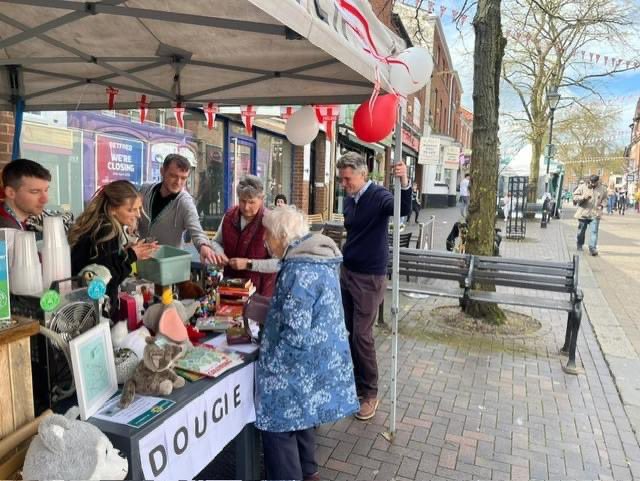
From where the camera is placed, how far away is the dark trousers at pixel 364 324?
3.23 meters

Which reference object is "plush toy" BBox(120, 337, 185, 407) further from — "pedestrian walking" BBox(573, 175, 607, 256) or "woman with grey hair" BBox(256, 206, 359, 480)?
"pedestrian walking" BBox(573, 175, 607, 256)

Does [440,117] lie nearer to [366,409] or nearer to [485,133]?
[485,133]

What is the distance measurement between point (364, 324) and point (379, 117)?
1400 millimetres

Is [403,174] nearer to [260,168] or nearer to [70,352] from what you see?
[70,352]

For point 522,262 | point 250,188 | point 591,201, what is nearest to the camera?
point 250,188

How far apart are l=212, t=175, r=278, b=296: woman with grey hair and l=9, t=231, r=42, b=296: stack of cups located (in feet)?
4.34

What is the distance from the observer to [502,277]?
509cm

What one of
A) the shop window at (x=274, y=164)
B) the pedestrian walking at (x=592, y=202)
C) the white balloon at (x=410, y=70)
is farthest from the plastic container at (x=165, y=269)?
the pedestrian walking at (x=592, y=202)

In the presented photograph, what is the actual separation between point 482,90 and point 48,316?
5192 mm

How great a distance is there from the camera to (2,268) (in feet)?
4.64

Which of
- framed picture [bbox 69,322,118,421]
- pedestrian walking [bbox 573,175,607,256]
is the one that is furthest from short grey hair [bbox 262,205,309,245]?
pedestrian walking [bbox 573,175,607,256]

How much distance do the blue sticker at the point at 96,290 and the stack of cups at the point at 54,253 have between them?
0.51 feet

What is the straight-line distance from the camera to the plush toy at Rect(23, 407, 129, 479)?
125 cm

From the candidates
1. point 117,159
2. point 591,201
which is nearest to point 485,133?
point 117,159
